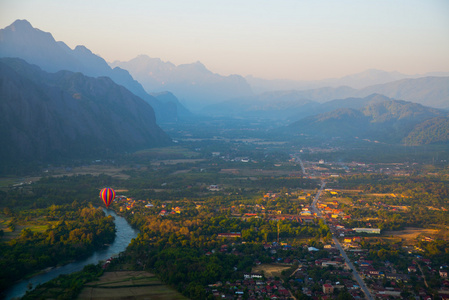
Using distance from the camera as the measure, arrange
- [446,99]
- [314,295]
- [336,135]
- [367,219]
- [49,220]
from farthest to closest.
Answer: [446,99] < [336,135] < [367,219] < [49,220] < [314,295]

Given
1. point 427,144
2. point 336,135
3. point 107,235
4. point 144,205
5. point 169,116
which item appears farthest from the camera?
point 169,116

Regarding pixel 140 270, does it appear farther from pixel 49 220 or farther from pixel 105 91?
pixel 105 91

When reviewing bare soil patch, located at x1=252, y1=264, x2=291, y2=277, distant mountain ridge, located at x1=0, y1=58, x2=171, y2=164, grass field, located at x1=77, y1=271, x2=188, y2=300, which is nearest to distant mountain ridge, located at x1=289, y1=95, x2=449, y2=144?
distant mountain ridge, located at x1=0, y1=58, x2=171, y2=164

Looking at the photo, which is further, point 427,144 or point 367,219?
point 427,144

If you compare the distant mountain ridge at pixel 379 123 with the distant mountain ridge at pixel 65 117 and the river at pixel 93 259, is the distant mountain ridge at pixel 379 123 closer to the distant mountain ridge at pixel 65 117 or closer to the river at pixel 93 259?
the distant mountain ridge at pixel 65 117

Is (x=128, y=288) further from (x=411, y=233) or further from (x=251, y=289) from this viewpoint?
(x=411, y=233)

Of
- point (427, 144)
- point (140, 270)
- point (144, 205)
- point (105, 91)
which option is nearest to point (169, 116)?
point (105, 91)

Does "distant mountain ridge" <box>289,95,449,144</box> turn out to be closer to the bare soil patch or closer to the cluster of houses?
the bare soil patch
